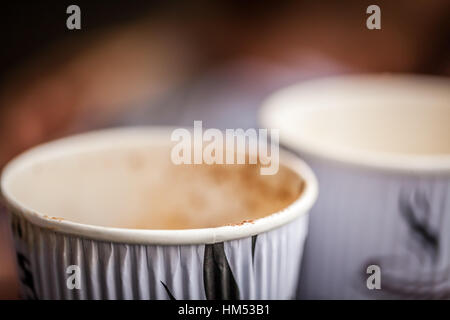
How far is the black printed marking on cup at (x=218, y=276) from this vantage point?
0.36 metres

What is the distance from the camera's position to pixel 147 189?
1.74 feet

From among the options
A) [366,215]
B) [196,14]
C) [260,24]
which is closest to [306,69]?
[260,24]

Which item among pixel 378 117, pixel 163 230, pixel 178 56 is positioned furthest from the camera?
pixel 178 56

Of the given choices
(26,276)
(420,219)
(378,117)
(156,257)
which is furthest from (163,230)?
(378,117)

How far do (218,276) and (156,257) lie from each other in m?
0.05

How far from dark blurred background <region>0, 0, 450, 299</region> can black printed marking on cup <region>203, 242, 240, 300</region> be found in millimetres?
303

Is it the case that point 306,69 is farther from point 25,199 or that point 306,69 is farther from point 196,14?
point 25,199

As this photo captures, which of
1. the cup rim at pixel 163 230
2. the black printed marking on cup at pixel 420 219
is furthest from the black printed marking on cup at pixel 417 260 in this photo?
the cup rim at pixel 163 230

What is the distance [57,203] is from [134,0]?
34 centimetres

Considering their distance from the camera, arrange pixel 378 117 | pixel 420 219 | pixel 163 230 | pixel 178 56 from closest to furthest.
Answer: pixel 163 230 < pixel 420 219 < pixel 378 117 < pixel 178 56

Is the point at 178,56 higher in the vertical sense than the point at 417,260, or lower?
higher

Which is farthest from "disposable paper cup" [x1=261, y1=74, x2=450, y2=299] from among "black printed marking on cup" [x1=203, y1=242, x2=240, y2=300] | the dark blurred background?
the dark blurred background

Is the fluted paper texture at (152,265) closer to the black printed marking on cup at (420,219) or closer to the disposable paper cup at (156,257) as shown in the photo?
the disposable paper cup at (156,257)

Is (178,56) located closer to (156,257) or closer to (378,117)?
(378,117)
